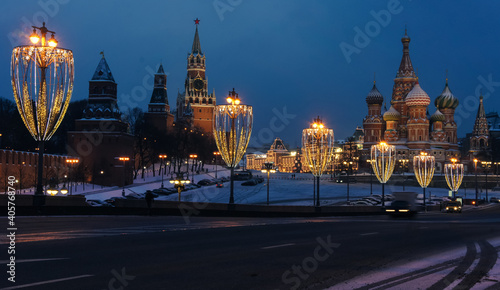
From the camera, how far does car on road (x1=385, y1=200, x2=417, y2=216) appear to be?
1608 inches

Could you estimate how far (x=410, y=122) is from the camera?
14425 cm

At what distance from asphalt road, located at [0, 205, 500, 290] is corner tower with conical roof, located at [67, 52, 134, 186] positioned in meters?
86.3

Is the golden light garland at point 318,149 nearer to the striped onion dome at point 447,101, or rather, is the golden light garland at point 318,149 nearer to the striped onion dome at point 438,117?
the striped onion dome at point 438,117

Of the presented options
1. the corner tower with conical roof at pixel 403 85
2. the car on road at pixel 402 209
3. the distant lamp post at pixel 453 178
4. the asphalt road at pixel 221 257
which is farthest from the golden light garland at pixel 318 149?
the corner tower with conical roof at pixel 403 85

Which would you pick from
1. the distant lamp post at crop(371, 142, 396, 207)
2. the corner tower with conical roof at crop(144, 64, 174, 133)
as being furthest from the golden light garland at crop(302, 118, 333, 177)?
the corner tower with conical roof at crop(144, 64, 174, 133)

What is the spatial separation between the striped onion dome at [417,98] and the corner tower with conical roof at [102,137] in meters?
72.5

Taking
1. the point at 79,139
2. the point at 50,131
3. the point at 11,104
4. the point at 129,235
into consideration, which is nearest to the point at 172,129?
the point at 11,104

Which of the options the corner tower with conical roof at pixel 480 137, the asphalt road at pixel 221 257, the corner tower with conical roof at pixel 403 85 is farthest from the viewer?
the corner tower with conical roof at pixel 480 137

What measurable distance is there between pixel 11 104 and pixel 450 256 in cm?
13273

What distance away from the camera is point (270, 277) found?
1129cm

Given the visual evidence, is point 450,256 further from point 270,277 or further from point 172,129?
point 172,129

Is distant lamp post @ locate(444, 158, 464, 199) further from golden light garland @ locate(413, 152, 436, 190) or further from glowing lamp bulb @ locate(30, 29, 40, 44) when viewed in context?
glowing lamp bulb @ locate(30, 29, 40, 44)

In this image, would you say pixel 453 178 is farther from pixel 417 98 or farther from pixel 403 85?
pixel 403 85

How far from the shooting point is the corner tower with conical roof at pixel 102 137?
105188 millimetres
